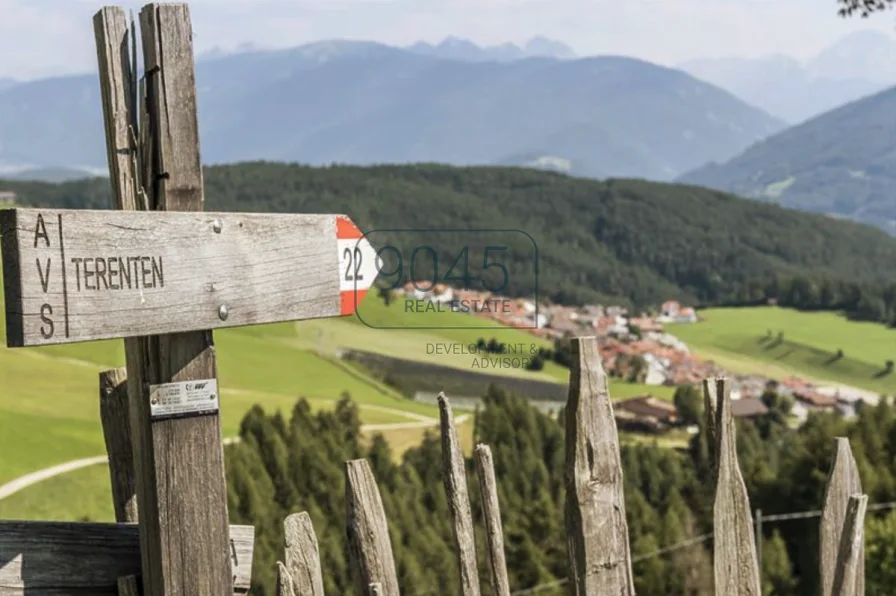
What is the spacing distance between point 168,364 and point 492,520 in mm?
777

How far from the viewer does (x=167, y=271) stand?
194 centimetres

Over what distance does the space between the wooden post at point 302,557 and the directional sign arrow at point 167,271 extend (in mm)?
417

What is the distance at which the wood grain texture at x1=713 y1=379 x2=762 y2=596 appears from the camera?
235 cm

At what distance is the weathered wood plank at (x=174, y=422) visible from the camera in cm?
203

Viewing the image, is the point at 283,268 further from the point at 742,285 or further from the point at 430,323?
the point at 742,285

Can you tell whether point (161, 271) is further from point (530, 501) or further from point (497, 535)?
point (530, 501)

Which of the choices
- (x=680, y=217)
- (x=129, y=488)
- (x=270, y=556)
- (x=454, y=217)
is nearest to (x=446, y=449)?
(x=129, y=488)

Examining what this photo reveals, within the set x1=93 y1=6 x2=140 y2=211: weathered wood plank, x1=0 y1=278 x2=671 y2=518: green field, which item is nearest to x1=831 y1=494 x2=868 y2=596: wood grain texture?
x1=93 y1=6 x2=140 y2=211: weathered wood plank

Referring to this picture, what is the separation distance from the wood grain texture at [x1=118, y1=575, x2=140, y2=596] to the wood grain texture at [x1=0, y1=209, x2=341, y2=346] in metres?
0.51

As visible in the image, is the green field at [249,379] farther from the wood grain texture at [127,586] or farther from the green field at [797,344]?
the green field at [797,344]

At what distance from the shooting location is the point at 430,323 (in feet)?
108

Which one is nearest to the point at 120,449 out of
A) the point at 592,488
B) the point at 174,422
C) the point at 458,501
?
the point at 174,422

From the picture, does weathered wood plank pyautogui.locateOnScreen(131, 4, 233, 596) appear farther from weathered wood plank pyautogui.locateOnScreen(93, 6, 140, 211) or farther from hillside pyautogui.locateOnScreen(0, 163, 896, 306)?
hillside pyautogui.locateOnScreen(0, 163, 896, 306)

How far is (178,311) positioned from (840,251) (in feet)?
367
